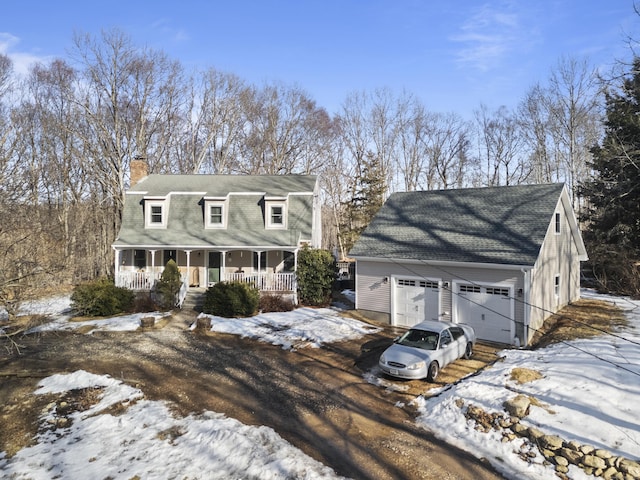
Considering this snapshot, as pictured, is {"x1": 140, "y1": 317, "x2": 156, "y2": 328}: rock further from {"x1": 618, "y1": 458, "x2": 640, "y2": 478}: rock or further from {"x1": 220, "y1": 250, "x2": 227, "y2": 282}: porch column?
{"x1": 618, "y1": 458, "x2": 640, "y2": 478}: rock

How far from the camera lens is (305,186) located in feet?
87.2

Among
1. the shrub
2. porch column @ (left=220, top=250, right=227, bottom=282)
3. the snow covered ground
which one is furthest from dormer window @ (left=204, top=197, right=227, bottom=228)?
the snow covered ground

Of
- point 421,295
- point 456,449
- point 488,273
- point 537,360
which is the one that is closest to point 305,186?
point 421,295

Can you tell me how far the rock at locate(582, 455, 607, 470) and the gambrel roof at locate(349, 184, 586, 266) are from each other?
324 inches

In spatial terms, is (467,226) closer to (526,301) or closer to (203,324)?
(526,301)

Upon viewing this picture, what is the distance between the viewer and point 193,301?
22062mm

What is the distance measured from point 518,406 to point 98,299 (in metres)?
19.0

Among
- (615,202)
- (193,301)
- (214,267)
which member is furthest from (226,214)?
(615,202)

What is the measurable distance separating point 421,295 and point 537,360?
19.1 feet

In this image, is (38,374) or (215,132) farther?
(215,132)

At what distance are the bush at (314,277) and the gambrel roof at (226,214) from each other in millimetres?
1493

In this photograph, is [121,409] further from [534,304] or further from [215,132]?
[215,132]

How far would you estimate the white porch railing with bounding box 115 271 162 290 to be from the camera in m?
22.2

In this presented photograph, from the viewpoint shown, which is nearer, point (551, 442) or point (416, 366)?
point (551, 442)
